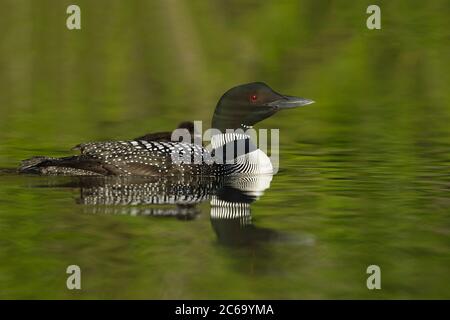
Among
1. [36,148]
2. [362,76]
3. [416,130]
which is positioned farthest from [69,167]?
[362,76]

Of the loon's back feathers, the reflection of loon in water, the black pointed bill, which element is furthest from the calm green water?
the black pointed bill

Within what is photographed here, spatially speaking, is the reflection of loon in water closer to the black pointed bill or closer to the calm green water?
the calm green water

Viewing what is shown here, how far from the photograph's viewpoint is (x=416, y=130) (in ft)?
38.8

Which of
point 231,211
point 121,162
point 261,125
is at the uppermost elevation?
point 261,125

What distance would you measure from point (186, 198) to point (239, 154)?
1515 millimetres

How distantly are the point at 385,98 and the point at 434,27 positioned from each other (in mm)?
2763

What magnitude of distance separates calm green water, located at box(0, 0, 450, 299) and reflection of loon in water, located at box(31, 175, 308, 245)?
4 cm

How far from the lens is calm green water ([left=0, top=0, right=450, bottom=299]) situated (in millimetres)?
5867

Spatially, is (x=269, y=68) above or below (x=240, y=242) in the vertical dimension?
above

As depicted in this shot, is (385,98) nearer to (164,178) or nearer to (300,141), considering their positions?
(300,141)

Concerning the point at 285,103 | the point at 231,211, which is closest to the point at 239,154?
the point at 285,103

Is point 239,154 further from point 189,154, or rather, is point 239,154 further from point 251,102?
point 189,154

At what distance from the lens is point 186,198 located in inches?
319
